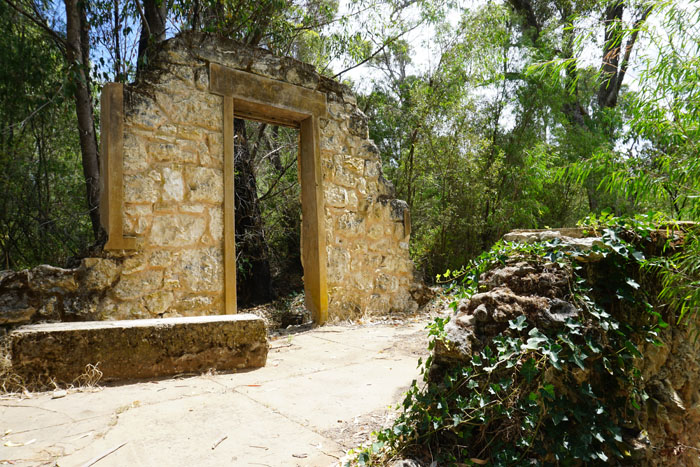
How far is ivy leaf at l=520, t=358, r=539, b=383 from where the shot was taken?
5.30ft

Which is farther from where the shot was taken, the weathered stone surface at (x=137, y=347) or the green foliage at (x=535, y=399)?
the weathered stone surface at (x=137, y=347)

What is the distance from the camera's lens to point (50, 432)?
175 centimetres

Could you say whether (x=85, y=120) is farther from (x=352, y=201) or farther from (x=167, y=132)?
(x=352, y=201)

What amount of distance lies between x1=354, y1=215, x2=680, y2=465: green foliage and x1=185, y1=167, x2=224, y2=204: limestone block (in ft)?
8.97

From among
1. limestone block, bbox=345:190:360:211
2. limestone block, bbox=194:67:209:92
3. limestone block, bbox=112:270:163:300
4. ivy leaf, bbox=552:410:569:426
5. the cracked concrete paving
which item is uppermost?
limestone block, bbox=194:67:209:92

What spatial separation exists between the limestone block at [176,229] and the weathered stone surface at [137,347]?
4.08ft

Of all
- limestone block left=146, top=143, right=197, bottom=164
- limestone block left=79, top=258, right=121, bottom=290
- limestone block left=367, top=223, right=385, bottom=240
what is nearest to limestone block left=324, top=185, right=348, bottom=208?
limestone block left=367, top=223, right=385, bottom=240

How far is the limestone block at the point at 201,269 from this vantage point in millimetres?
3819

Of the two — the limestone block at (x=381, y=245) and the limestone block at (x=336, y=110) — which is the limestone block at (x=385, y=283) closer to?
the limestone block at (x=381, y=245)

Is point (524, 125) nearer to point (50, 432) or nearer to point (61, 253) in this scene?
point (61, 253)

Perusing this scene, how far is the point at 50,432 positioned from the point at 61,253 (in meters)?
4.89

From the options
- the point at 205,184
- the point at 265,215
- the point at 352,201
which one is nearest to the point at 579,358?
the point at 205,184

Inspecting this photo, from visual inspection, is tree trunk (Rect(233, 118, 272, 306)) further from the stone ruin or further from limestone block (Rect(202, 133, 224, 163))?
limestone block (Rect(202, 133, 224, 163))

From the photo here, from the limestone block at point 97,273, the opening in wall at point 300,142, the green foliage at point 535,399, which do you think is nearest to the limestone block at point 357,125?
the opening in wall at point 300,142
